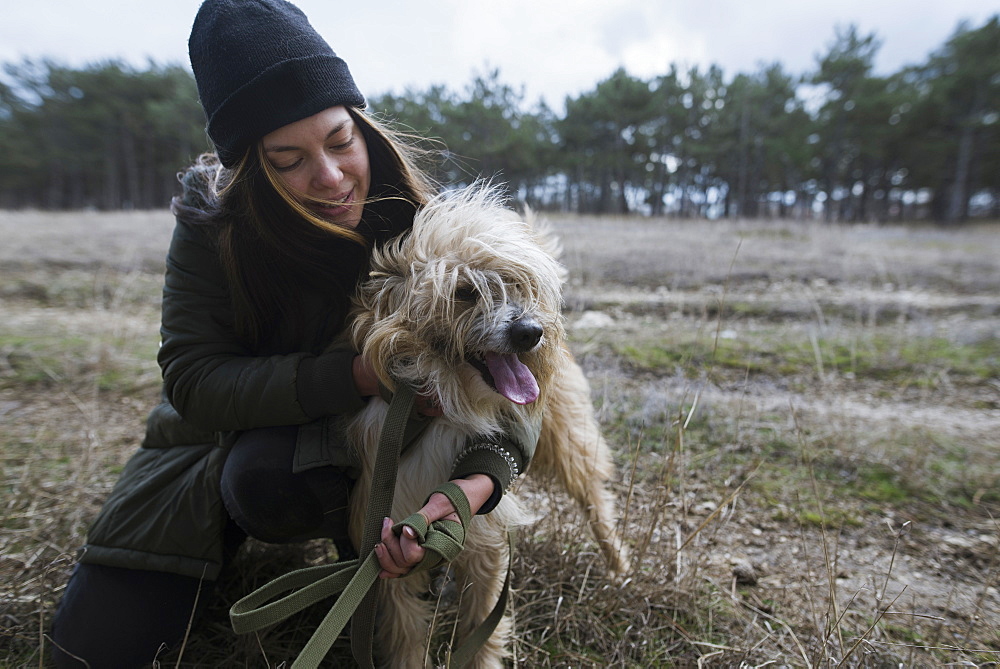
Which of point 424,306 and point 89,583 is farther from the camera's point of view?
point 89,583

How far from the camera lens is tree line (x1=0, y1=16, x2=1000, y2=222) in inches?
1221

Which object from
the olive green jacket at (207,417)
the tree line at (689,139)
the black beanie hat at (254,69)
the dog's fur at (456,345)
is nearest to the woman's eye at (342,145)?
the black beanie hat at (254,69)

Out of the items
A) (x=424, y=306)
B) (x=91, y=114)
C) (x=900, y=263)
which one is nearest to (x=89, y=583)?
(x=424, y=306)

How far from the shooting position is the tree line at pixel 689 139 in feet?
102

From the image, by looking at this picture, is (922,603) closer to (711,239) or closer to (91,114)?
(711,239)

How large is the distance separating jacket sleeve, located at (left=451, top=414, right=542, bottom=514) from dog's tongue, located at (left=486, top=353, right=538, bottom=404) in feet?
0.82

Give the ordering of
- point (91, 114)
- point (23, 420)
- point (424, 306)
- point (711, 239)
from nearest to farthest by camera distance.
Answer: point (424, 306) → point (23, 420) → point (711, 239) → point (91, 114)

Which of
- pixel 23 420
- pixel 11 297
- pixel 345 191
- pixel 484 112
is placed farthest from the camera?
pixel 484 112

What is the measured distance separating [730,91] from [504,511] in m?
42.7

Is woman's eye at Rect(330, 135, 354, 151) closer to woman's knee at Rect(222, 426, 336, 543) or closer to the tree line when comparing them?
woman's knee at Rect(222, 426, 336, 543)

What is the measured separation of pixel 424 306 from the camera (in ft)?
4.99

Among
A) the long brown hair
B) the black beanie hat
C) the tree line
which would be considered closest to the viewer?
the black beanie hat

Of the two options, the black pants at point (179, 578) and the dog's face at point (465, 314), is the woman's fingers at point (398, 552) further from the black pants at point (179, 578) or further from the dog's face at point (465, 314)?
the black pants at point (179, 578)

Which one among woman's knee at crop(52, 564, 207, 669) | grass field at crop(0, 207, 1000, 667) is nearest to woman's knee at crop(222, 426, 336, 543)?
woman's knee at crop(52, 564, 207, 669)
